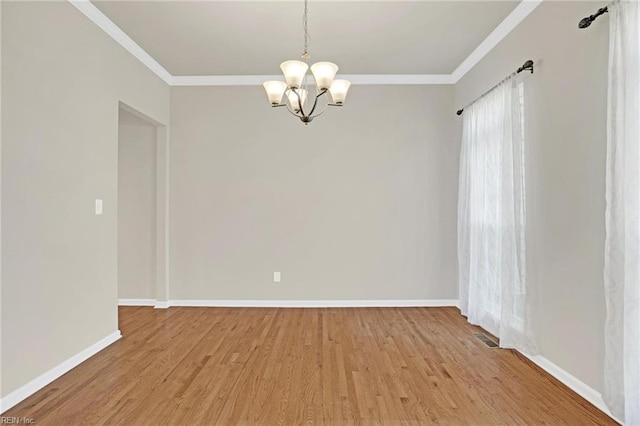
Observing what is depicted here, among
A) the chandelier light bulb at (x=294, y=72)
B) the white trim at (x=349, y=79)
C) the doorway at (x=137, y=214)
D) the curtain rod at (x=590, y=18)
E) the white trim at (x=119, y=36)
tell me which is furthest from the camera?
the doorway at (x=137, y=214)

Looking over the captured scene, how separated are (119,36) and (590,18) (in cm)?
395

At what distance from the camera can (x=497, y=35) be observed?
141 inches

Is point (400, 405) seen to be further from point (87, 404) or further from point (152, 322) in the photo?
point (152, 322)

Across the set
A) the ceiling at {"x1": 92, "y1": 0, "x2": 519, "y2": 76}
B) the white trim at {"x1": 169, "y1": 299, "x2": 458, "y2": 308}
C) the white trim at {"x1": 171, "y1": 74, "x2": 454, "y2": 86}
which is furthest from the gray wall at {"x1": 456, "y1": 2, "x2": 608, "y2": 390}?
the white trim at {"x1": 169, "y1": 299, "x2": 458, "y2": 308}

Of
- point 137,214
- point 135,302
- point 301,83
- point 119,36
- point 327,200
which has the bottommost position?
point 135,302

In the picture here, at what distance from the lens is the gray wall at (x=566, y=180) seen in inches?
92.1

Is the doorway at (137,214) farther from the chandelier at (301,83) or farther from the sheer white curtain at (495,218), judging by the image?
the sheer white curtain at (495,218)

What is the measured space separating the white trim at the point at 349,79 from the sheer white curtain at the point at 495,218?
31.6 inches

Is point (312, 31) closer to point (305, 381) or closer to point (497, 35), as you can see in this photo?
point (497, 35)

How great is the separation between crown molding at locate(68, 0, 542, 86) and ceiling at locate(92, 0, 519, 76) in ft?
0.24

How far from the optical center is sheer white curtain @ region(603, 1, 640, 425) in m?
1.99

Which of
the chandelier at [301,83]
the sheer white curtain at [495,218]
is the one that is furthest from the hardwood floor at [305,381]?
the chandelier at [301,83]

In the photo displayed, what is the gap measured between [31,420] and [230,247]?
9.10 feet

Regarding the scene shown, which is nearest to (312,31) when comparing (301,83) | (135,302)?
(301,83)
